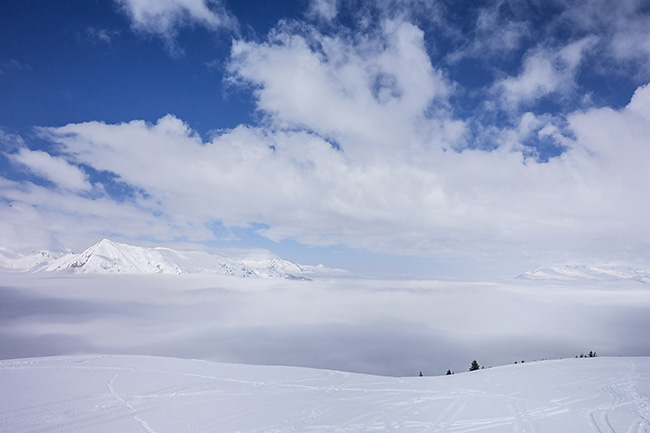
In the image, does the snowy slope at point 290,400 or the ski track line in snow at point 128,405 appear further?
the snowy slope at point 290,400

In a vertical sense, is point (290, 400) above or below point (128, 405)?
below

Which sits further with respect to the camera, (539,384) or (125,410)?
(539,384)

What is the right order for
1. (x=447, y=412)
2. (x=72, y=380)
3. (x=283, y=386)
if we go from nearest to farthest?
(x=447, y=412) → (x=72, y=380) → (x=283, y=386)

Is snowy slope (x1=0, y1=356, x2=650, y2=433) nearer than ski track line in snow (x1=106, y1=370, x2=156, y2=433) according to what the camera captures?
No

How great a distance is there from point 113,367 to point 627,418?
24961 mm

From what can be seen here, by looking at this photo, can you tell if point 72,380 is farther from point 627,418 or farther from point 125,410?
point 627,418

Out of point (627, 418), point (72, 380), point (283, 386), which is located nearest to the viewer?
point (627, 418)

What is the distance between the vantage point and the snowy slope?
1045 cm

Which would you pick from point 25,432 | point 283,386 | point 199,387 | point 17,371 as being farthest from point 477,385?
point 17,371

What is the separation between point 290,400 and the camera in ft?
43.5

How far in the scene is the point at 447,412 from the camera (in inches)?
480

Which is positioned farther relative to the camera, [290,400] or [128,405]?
[290,400]

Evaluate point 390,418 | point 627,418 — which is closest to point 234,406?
point 390,418

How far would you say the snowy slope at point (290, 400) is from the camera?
1045cm
